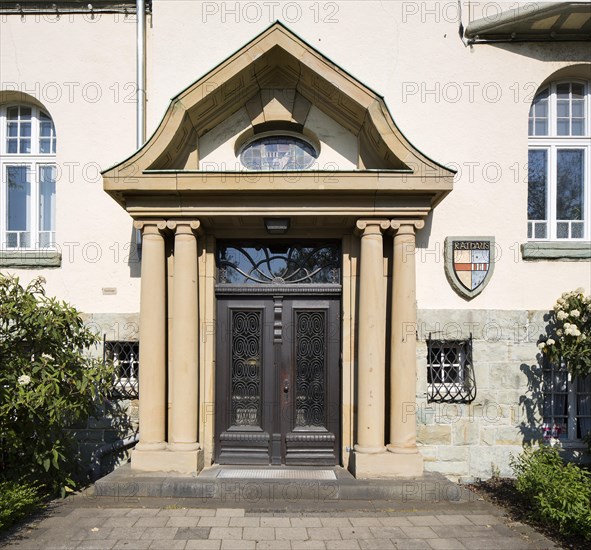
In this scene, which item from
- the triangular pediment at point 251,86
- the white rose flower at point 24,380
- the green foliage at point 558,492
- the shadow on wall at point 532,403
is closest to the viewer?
the green foliage at point 558,492

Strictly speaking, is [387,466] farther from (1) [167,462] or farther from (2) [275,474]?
(1) [167,462]

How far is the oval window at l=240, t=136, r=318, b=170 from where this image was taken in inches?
268

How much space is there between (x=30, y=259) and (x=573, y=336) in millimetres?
7328

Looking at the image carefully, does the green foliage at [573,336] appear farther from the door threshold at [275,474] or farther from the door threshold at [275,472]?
the door threshold at [275,474]

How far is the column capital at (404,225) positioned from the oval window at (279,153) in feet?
4.99

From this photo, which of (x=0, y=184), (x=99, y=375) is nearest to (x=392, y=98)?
Answer: (x=99, y=375)

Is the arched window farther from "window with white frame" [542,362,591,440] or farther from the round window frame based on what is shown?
"window with white frame" [542,362,591,440]

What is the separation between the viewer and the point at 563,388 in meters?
6.82

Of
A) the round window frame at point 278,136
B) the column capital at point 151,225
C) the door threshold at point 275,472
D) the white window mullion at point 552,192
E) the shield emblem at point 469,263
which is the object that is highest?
the round window frame at point 278,136

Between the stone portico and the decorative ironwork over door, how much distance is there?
81 millimetres

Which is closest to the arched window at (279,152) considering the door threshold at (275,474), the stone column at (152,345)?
the stone column at (152,345)

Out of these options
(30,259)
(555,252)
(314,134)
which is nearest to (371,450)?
(555,252)

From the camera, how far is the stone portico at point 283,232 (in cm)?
593

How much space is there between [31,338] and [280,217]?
10.8ft
